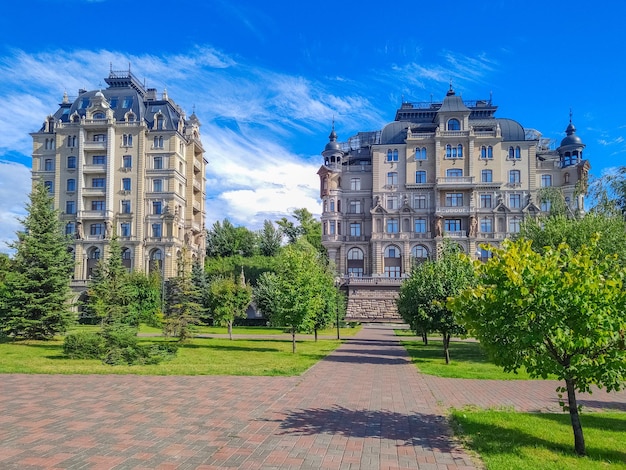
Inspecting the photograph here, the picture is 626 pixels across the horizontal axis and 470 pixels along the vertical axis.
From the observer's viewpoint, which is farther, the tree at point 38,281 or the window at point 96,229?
the window at point 96,229

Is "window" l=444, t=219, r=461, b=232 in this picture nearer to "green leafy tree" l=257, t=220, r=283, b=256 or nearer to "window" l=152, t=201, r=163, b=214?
"green leafy tree" l=257, t=220, r=283, b=256

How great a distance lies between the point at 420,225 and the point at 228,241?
31.8 metres

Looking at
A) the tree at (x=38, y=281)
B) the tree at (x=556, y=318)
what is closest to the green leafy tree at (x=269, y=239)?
the tree at (x=38, y=281)

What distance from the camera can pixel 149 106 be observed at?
222 ft

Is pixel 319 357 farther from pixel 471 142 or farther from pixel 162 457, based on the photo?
pixel 471 142

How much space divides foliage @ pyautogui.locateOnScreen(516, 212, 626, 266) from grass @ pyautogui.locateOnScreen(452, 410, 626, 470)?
474 inches

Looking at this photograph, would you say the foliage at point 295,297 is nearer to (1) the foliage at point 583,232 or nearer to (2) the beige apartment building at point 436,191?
(1) the foliage at point 583,232

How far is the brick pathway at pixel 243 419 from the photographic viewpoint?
803cm

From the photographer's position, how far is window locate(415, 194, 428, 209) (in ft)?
227

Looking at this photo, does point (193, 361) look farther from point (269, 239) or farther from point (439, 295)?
point (269, 239)

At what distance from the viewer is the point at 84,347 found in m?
21.4

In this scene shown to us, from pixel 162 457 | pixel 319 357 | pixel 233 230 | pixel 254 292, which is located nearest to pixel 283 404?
pixel 162 457

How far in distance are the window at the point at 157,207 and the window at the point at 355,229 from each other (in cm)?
2491

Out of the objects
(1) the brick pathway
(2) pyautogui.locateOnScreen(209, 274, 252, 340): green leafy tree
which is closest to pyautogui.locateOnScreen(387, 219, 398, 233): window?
(2) pyautogui.locateOnScreen(209, 274, 252, 340): green leafy tree
